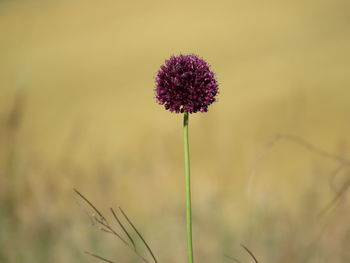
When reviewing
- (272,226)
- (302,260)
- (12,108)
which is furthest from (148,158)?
(12,108)

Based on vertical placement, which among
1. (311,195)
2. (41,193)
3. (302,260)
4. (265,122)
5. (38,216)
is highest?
(265,122)

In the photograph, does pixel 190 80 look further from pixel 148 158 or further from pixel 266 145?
pixel 148 158

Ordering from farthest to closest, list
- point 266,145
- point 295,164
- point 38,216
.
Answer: point 295,164 < point 38,216 < point 266,145

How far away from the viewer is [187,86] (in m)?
0.93

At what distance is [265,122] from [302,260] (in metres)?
1.91

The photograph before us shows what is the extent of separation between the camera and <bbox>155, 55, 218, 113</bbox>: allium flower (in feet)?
2.98

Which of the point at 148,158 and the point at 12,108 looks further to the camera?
the point at 148,158

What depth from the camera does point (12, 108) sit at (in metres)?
1.61

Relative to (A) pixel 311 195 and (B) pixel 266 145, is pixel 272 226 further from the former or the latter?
(B) pixel 266 145

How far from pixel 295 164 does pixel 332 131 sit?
495 mm

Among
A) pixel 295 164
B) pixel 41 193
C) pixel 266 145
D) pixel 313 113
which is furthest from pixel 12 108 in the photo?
pixel 313 113

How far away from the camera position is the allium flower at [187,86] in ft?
2.98

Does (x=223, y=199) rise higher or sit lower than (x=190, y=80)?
lower

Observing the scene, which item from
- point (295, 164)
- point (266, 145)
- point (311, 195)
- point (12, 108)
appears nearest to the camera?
point (266, 145)
